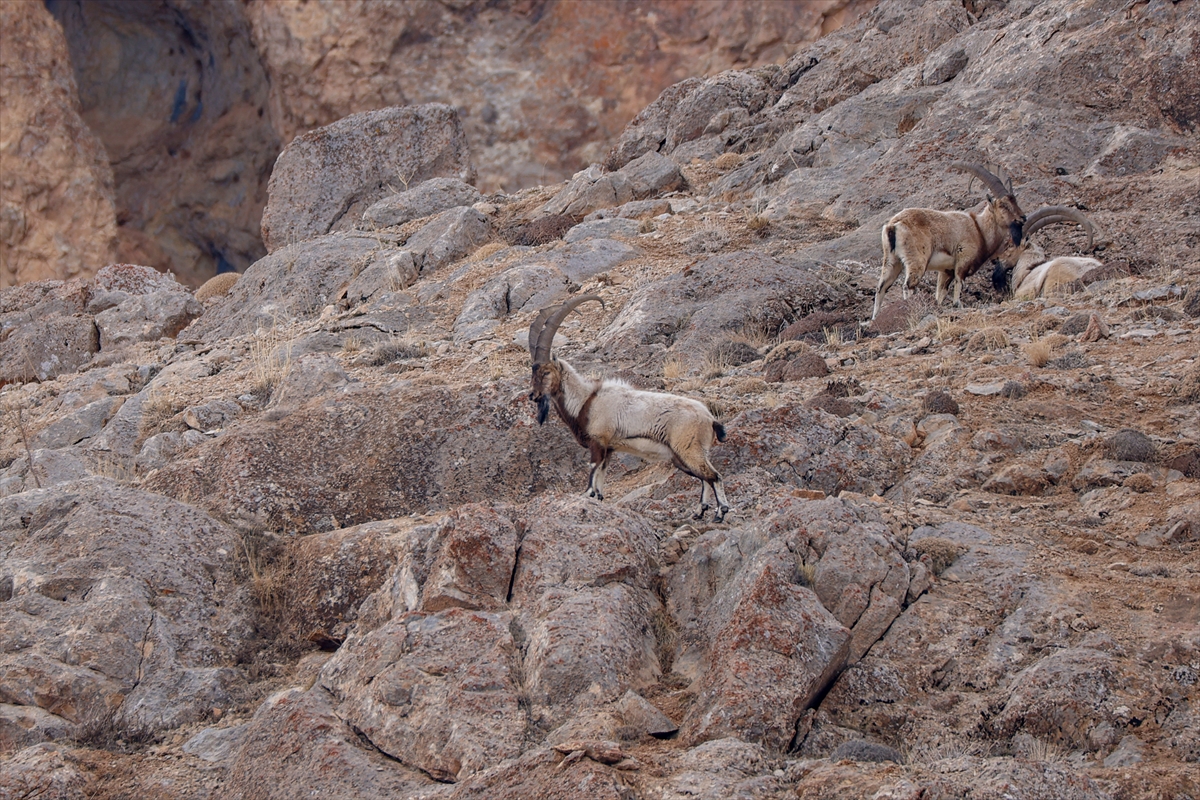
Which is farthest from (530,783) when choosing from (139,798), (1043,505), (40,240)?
(40,240)

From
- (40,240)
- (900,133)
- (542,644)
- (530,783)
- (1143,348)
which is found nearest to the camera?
(530,783)

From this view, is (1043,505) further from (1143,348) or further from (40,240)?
(40,240)

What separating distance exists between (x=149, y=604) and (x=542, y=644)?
261 cm

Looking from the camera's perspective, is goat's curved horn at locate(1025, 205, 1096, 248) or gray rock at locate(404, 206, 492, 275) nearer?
goat's curved horn at locate(1025, 205, 1096, 248)

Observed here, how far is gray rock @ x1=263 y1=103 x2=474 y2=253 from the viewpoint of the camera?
19281 millimetres

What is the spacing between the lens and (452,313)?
1365 cm

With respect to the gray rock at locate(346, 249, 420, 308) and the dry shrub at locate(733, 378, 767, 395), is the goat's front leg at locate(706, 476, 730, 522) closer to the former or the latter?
the dry shrub at locate(733, 378, 767, 395)

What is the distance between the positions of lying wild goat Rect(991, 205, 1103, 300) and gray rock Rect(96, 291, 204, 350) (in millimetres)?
11522

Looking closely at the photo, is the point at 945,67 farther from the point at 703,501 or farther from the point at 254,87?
the point at 254,87

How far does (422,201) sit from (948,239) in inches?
349

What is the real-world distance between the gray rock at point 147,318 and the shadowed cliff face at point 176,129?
12246 millimetres

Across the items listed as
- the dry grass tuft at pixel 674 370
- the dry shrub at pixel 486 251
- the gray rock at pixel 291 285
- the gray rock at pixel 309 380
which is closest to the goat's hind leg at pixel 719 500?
the dry grass tuft at pixel 674 370

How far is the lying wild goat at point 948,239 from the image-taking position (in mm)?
12219

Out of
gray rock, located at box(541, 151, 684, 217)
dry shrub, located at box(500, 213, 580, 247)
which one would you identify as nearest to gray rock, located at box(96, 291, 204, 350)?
dry shrub, located at box(500, 213, 580, 247)
